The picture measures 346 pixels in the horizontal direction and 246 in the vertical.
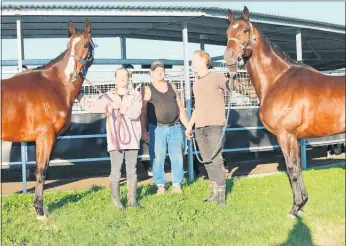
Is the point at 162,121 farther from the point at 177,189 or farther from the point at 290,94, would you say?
the point at 290,94

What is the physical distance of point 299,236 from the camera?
14.1 feet

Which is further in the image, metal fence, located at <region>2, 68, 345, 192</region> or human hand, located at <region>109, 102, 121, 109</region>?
metal fence, located at <region>2, 68, 345, 192</region>

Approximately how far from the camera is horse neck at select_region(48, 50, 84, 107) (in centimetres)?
503

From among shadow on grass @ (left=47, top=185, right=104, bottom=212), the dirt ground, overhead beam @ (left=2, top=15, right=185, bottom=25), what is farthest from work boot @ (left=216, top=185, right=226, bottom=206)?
overhead beam @ (left=2, top=15, right=185, bottom=25)

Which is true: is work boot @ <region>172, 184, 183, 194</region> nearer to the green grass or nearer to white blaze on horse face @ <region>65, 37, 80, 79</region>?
the green grass

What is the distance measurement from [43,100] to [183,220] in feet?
6.61

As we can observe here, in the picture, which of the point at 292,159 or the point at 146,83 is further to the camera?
the point at 146,83

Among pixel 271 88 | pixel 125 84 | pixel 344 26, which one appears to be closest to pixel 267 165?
pixel 344 26

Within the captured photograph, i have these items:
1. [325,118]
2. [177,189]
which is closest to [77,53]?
[177,189]

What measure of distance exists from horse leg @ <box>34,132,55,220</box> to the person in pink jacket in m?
0.58

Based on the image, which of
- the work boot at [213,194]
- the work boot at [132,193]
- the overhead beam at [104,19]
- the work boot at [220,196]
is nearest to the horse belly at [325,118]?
the work boot at [220,196]

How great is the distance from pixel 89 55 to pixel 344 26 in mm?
6009

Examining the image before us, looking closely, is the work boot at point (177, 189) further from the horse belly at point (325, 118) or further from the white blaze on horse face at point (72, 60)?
the white blaze on horse face at point (72, 60)

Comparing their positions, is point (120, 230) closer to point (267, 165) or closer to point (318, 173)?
point (318, 173)
